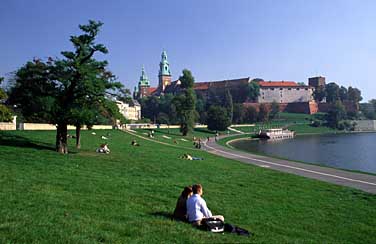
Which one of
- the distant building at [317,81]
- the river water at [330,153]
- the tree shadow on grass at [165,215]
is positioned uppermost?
the distant building at [317,81]

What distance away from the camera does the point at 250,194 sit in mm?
13289

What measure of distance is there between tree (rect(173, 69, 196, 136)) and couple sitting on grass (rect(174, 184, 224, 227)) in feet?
201

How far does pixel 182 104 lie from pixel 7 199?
210ft

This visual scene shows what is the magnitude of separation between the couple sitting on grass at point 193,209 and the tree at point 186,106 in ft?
201

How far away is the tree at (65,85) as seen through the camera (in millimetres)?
19078

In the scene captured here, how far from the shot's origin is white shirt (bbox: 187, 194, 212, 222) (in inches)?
326

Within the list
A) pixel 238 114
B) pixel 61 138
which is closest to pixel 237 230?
pixel 61 138

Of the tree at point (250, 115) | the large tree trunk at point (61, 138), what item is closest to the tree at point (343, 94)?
the tree at point (250, 115)

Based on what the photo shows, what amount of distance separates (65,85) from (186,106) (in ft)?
172

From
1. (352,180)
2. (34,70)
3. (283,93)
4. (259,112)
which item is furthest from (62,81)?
(283,93)

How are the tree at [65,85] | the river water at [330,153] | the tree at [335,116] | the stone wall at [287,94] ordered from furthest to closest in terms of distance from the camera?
the stone wall at [287,94] → the tree at [335,116] → the river water at [330,153] → the tree at [65,85]

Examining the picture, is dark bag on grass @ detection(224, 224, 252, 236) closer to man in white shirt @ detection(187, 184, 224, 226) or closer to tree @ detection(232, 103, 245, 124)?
man in white shirt @ detection(187, 184, 224, 226)

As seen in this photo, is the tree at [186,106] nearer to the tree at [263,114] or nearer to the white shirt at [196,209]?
the white shirt at [196,209]

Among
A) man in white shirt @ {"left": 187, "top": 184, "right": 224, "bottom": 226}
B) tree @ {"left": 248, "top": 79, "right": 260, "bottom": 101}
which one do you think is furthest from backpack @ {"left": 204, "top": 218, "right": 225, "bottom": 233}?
tree @ {"left": 248, "top": 79, "right": 260, "bottom": 101}
